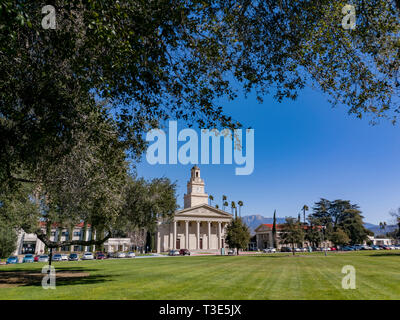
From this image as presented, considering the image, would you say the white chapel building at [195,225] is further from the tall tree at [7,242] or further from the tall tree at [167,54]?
the tall tree at [167,54]

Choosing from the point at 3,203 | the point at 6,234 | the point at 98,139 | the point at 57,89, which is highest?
the point at 57,89

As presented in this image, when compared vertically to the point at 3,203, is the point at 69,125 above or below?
above

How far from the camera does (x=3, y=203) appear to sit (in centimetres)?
2541

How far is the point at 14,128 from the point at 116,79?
4.02 m

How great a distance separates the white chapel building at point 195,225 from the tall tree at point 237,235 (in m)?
32.8

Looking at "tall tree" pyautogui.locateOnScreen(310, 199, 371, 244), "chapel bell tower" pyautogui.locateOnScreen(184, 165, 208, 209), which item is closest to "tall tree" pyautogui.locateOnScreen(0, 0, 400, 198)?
"chapel bell tower" pyautogui.locateOnScreen(184, 165, 208, 209)

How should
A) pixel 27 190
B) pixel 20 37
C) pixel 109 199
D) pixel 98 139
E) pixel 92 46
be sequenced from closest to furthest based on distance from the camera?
pixel 92 46 < pixel 20 37 < pixel 98 139 < pixel 109 199 < pixel 27 190

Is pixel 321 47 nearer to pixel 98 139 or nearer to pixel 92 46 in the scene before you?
pixel 92 46

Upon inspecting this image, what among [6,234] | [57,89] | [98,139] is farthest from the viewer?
[6,234]

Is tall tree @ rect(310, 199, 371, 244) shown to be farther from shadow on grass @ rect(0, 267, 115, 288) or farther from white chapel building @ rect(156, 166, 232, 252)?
shadow on grass @ rect(0, 267, 115, 288)

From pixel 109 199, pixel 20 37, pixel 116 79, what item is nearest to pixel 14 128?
pixel 20 37

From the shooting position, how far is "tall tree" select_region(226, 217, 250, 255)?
60.8 meters

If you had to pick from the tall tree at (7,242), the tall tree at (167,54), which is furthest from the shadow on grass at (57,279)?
the tall tree at (7,242)

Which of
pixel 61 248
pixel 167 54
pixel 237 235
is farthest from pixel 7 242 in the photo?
pixel 167 54
